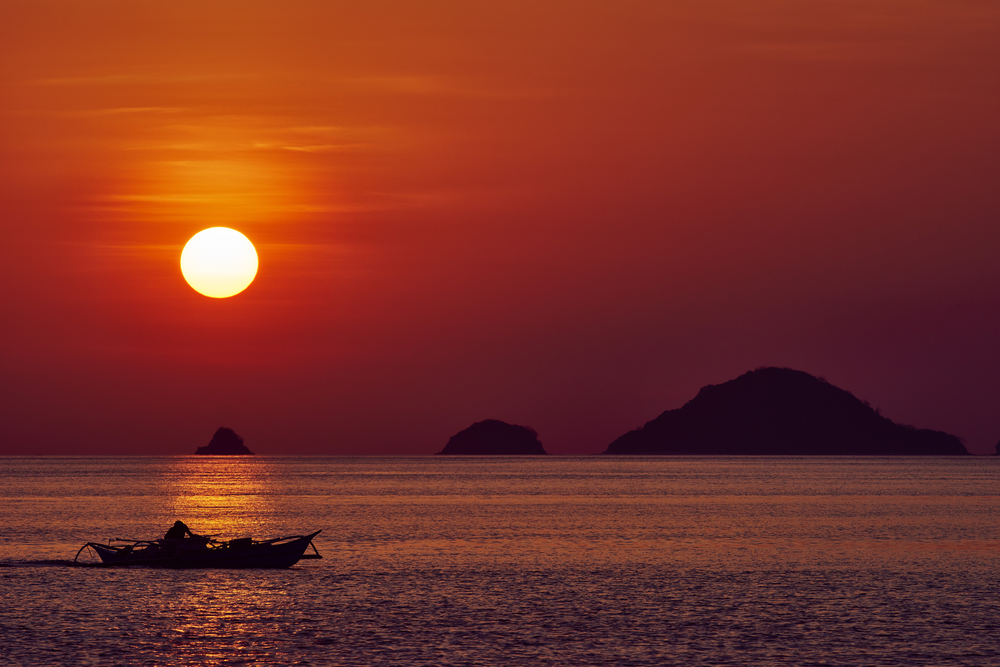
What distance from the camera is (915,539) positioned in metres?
111

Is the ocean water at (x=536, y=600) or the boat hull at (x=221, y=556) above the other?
the boat hull at (x=221, y=556)

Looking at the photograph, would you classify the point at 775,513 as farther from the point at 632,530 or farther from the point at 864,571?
the point at 864,571

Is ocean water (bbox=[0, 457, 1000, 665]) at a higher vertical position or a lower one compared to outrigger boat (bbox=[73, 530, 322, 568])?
lower

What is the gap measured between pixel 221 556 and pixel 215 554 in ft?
1.65

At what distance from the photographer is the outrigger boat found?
83.1 metres

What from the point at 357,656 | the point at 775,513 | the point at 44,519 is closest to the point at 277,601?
the point at 357,656

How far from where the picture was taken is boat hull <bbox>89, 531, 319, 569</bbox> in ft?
273

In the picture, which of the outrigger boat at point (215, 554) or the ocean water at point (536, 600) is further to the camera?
the outrigger boat at point (215, 554)

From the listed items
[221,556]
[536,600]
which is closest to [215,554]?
[221,556]

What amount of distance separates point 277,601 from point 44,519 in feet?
298

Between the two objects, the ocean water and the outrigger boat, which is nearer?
the ocean water

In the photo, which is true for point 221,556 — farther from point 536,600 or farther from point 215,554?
point 536,600

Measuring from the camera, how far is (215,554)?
83750 millimetres

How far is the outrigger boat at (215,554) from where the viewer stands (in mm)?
83062
